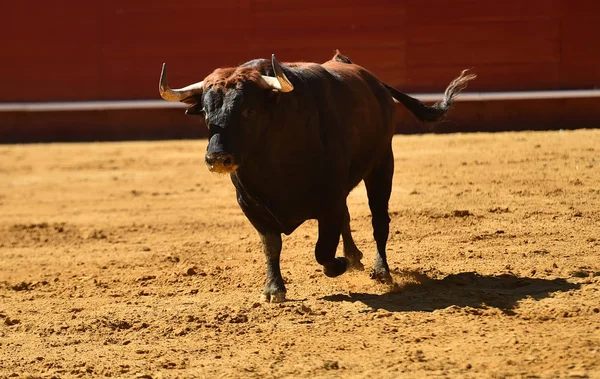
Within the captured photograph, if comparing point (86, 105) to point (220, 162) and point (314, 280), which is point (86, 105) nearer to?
point (314, 280)

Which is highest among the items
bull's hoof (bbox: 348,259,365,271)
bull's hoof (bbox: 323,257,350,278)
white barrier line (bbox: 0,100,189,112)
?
bull's hoof (bbox: 323,257,350,278)

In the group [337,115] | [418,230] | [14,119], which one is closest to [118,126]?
[14,119]

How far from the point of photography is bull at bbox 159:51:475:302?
528 centimetres

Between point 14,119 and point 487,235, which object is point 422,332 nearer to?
point 487,235

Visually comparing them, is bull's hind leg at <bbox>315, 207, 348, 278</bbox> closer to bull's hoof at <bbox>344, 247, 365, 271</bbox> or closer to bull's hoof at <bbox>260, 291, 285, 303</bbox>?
bull's hoof at <bbox>260, 291, 285, 303</bbox>

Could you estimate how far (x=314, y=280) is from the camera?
6.30 m

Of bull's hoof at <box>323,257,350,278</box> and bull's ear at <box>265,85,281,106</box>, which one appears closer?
bull's ear at <box>265,85,281,106</box>

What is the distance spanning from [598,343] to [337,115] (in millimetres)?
2063

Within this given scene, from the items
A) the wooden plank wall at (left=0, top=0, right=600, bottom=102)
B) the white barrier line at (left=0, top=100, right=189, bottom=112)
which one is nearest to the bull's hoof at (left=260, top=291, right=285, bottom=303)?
the white barrier line at (left=0, top=100, right=189, bottom=112)

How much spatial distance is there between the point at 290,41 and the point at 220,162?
10544mm

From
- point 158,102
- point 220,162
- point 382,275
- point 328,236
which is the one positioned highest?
point 220,162

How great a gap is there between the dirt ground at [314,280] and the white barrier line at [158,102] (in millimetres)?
1741

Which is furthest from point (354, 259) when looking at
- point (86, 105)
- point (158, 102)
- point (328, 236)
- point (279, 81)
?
point (86, 105)

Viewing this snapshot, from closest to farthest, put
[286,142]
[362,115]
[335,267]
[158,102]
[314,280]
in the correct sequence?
[286,142] → [335,267] → [362,115] → [314,280] → [158,102]
